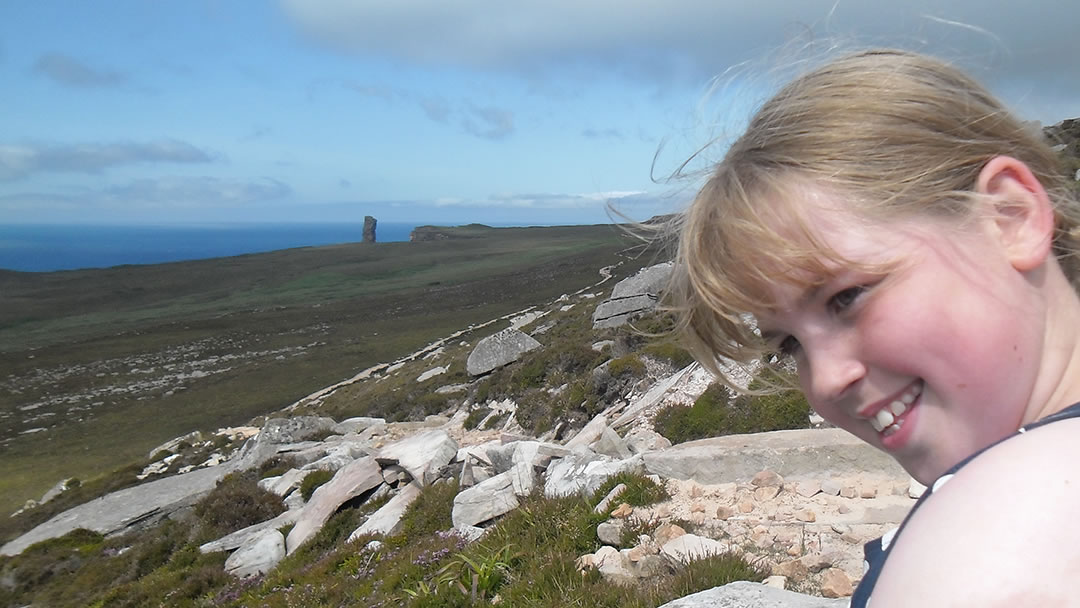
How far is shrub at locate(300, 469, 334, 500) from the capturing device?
1655 cm

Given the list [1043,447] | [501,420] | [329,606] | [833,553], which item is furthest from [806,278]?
[501,420]

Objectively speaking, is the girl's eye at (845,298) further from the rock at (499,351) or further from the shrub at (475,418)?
the rock at (499,351)

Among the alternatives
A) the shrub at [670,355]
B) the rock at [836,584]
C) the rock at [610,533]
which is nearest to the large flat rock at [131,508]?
the shrub at [670,355]

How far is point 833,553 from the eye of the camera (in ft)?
17.5

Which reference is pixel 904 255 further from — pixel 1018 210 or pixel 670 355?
pixel 670 355

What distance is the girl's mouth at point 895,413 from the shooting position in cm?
150

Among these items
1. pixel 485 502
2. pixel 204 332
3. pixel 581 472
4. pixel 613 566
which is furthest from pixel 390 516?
pixel 204 332

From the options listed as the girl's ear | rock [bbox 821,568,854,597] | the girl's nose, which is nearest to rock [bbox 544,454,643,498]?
rock [bbox 821,568,854,597]

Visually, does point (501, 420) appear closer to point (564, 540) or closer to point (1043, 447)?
point (564, 540)

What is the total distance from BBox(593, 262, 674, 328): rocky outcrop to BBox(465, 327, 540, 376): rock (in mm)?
4410

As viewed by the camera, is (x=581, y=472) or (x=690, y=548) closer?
(x=690, y=548)

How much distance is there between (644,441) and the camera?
10.4m

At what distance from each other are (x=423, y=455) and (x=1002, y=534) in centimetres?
1407

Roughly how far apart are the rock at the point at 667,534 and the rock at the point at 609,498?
3.01ft
